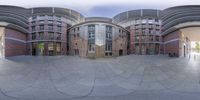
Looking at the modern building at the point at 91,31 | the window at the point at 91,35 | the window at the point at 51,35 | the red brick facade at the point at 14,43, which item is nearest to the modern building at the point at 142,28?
the modern building at the point at 91,31

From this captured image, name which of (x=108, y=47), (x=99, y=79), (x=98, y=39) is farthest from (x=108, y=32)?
(x=99, y=79)

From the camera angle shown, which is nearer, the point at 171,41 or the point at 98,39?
the point at 98,39

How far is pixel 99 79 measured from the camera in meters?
4.12

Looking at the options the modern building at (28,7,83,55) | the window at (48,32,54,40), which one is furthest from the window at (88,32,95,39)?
the window at (48,32,54,40)

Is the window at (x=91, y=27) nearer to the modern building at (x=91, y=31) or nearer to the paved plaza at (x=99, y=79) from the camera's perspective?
the modern building at (x=91, y=31)

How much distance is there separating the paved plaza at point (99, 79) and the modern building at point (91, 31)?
0.28m

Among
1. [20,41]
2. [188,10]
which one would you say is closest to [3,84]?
[20,41]

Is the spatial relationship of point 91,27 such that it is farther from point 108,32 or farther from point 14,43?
point 14,43

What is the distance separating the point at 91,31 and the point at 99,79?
150 centimetres

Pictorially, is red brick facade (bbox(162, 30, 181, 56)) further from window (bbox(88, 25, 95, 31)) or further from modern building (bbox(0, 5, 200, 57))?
window (bbox(88, 25, 95, 31))

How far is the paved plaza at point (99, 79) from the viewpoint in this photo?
3.25 meters

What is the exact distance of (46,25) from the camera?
365 cm

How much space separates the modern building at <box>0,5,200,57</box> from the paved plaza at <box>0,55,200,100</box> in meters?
0.28

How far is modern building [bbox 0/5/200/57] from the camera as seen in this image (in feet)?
10.7
